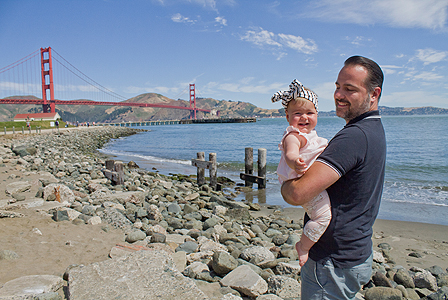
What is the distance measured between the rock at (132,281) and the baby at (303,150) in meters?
1.29

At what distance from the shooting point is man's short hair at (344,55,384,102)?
4.55 ft

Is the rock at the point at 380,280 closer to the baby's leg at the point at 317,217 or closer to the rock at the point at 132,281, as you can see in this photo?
the rock at the point at 132,281

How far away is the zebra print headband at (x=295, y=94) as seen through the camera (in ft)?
5.55

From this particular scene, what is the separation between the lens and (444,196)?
359 inches

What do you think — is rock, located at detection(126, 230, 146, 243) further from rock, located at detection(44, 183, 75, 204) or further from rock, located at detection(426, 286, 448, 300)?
rock, located at detection(426, 286, 448, 300)

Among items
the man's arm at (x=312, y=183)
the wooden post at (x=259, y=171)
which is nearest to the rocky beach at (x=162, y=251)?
the man's arm at (x=312, y=183)

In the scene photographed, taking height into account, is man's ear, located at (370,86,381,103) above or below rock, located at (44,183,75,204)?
above

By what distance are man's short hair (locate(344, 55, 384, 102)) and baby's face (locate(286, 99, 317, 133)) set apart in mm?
344

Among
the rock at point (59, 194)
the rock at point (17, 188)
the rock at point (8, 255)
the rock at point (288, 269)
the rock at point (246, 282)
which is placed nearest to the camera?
the rock at point (246, 282)

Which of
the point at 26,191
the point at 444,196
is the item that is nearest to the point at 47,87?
the point at 26,191

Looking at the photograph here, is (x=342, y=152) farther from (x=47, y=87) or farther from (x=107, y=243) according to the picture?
(x=47, y=87)

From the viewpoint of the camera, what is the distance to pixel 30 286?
2.56 m

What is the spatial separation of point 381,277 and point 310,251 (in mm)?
2583

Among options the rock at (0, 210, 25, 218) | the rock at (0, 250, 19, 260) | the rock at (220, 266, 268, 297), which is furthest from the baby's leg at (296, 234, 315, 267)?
the rock at (0, 210, 25, 218)
